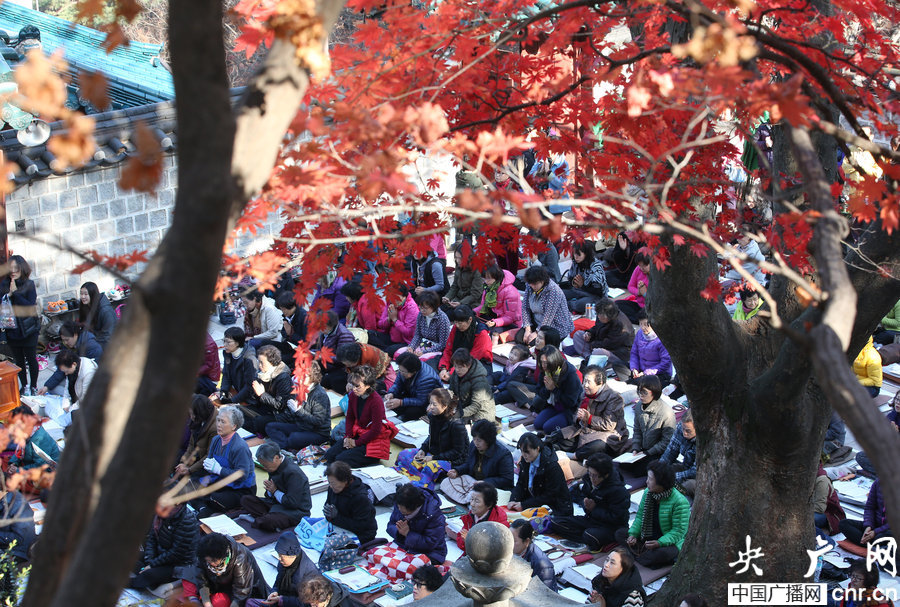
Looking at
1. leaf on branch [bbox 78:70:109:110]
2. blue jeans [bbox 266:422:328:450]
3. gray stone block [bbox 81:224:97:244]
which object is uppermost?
gray stone block [bbox 81:224:97:244]

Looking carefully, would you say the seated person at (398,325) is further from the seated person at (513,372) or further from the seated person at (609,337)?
the seated person at (609,337)

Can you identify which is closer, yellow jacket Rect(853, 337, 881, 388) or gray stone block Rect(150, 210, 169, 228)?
yellow jacket Rect(853, 337, 881, 388)

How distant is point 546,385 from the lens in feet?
30.3

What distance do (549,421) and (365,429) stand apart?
72.3 inches

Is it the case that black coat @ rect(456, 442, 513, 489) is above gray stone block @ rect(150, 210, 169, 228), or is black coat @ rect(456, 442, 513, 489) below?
below

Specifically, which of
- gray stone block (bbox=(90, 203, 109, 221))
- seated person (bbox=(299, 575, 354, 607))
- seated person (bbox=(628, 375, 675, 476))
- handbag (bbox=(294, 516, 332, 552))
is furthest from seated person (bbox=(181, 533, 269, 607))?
gray stone block (bbox=(90, 203, 109, 221))

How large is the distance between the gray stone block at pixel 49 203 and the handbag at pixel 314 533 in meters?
6.94

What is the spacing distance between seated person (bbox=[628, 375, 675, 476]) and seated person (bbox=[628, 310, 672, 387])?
1.33 meters

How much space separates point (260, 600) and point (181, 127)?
5.01m

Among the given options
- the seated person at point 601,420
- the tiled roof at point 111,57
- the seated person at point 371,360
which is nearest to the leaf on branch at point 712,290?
the seated person at point 601,420

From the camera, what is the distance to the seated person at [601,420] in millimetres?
8508

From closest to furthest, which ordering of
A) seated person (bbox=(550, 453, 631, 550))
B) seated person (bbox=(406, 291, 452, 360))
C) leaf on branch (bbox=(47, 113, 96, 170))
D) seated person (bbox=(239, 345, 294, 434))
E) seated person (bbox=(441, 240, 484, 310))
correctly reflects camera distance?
leaf on branch (bbox=(47, 113, 96, 170))
seated person (bbox=(550, 453, 631, 550))
seated person (bbox=(239, 345, 294, 434))
seated person (bbox=(406, 291, 452, 360))
seated person (bbox=(441, 240, 484, 310))

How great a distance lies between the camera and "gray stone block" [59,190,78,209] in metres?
12.5

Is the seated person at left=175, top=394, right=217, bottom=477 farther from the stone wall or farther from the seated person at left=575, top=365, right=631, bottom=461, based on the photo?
the stone wall
